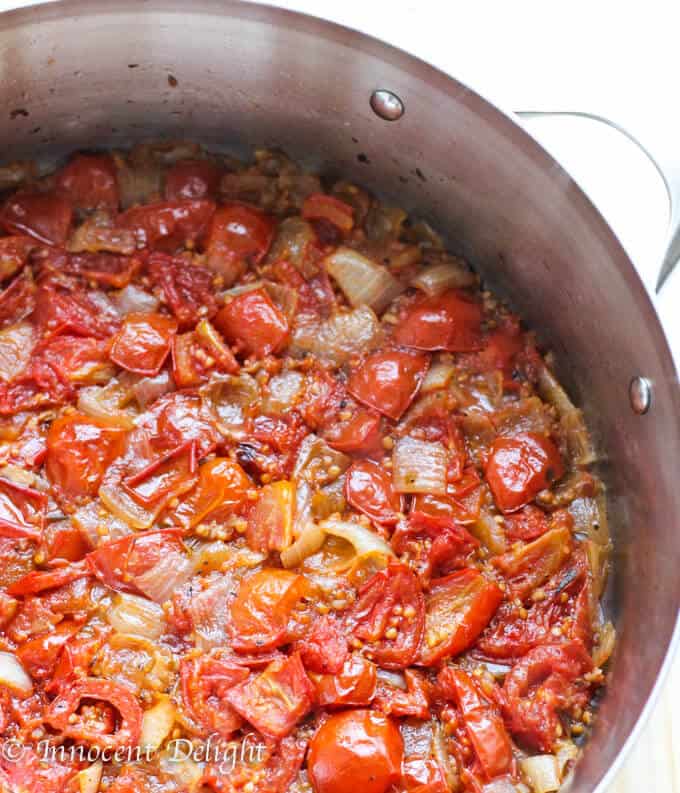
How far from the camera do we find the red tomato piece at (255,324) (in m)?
3.81

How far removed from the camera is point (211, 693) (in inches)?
129

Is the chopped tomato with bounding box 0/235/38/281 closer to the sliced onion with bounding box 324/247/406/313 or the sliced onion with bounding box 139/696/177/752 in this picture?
the sliced onion with bounding box 324/247/406/313

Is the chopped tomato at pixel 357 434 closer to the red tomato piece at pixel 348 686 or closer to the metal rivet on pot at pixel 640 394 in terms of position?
the red tomato piece at pixel 348 686

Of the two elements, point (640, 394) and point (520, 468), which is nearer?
point (640, 394)

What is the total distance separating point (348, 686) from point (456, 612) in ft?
1.53

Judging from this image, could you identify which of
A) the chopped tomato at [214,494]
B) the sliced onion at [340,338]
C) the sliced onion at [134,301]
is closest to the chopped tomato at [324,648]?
the chopped tomato at [214,494]

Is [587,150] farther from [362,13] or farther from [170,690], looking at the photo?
[170,690]

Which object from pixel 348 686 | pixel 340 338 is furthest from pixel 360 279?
pixel 348 686

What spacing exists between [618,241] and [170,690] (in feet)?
6.93

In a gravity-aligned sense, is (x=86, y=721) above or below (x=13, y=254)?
below

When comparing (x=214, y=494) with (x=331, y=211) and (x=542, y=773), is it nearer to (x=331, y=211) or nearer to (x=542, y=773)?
(x=331, y=211)

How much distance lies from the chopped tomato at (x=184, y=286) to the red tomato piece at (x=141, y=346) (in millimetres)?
129

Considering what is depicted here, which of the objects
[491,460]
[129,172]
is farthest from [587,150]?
[129,172]

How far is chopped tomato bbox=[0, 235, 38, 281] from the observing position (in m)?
3.87
